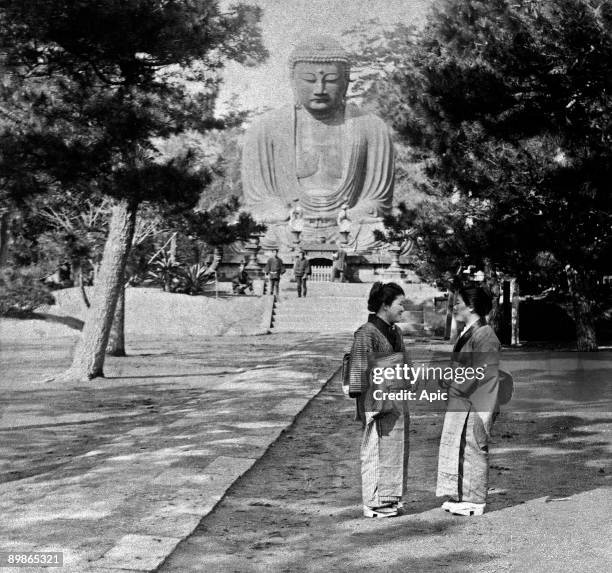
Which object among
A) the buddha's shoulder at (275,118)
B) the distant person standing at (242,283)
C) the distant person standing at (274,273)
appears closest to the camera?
the distant person standing at (274,273)

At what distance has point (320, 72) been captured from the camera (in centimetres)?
2920

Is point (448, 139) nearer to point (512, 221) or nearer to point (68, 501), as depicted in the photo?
point (512, 221)

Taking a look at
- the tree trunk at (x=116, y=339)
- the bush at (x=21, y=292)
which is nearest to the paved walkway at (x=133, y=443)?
the tree trunk at (x=116, y=339)

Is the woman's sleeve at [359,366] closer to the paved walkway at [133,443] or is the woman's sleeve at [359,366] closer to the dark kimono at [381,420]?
the dark kimono at [381,420]

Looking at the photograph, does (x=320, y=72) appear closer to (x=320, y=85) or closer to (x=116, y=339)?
(x=320, y=85)

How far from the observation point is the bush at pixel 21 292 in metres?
16.9

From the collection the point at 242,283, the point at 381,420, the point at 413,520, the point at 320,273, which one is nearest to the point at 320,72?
the point at 320,273

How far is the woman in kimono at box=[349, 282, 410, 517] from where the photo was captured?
4445 millimetres

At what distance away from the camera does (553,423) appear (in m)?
7.46

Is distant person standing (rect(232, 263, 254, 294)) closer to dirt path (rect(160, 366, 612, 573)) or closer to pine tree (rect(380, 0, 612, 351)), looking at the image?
pine tree (rect(380, 0, 612, 351))

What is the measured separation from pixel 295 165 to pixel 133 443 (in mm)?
23838

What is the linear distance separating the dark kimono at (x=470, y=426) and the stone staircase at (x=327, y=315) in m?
12.4

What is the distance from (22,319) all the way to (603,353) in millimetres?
10083

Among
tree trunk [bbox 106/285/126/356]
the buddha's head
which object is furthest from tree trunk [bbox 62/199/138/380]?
the buddha's head
